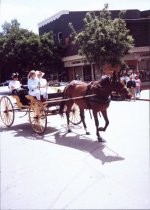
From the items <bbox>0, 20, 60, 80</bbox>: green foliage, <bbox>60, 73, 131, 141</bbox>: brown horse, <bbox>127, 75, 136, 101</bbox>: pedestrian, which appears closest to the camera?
<bbox>60, 73, 131, 141</bbox>: brown horse

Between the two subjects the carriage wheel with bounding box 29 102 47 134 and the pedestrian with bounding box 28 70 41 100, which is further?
the pedestrian with bounding box 28 70 41 100

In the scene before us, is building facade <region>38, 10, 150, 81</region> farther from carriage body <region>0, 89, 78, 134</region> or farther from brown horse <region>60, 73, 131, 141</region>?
brown horse <region>60, 73, 131, 141</region>

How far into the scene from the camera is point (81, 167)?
6.69 metres

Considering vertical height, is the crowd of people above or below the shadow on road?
above

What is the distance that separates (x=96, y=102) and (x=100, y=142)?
105cm

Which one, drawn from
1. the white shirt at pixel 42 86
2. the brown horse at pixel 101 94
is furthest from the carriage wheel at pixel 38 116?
the brown horse at pixel 101 94

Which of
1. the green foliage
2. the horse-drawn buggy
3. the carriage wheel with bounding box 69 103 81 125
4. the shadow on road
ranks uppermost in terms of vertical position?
the green foliage

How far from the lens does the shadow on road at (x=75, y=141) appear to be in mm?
7309

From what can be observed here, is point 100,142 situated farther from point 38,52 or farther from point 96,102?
point 38,52

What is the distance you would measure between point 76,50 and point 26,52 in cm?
505

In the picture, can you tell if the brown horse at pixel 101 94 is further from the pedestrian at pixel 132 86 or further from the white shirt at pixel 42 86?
the pedestrian at pixel 132 86

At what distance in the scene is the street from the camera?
5.13m

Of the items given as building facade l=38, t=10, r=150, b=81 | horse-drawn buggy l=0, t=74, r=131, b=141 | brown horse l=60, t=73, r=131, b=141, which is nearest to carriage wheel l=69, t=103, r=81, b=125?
horse-drawn buggy l=0, t=74, r=131, b=141

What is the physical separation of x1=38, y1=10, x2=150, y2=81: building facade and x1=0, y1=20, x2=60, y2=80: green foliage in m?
1.92
